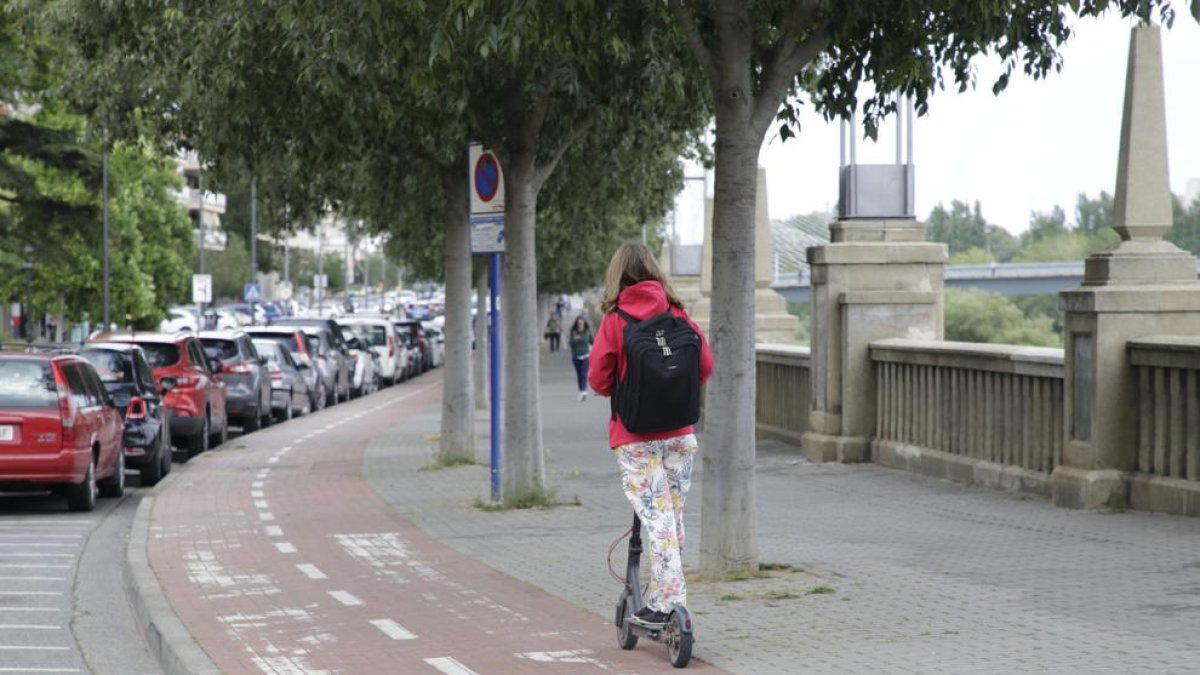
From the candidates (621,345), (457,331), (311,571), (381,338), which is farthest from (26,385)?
(381,338)

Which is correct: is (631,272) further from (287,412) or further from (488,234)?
(287,412)

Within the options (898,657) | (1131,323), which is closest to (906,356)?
(1131,323)

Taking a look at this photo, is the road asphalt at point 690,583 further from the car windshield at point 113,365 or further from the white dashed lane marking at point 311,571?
the car windshield at point 113,365

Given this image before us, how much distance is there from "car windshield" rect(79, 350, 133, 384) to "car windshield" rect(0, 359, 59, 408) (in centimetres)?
374

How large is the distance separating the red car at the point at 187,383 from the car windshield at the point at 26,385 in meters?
6.12

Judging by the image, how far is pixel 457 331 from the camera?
69.8ft

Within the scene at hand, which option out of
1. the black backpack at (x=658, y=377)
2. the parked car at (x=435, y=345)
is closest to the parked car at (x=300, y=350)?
the black backpack at (x=658, y=377)

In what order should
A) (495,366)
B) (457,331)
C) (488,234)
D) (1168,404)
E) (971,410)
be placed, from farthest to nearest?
(457,331) < (971,410) < (495,366) < (488,234) < (1168,404)

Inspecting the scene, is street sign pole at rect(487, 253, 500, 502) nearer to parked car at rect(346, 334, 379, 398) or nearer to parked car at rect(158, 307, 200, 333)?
parked car at rect(346, 334, 379, 398)

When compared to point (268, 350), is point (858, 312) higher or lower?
higher

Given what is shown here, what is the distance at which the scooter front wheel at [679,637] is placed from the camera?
7637 millimetres

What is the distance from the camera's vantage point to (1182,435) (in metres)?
12.3

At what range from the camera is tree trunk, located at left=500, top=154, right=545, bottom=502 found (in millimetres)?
15562

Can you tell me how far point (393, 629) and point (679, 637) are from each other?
2130 mm
